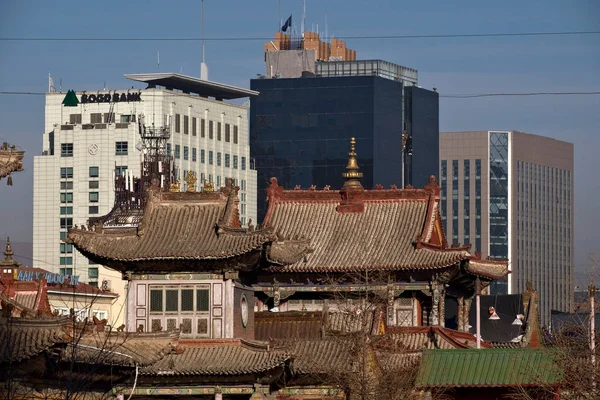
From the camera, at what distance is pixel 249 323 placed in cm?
7819

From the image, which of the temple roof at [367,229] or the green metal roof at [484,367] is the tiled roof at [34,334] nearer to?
the green metal roof at [484,367]

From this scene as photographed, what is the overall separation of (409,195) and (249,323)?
56.8 ft

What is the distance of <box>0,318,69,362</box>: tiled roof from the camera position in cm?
6384

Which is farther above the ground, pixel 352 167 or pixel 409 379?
pixel 352 167

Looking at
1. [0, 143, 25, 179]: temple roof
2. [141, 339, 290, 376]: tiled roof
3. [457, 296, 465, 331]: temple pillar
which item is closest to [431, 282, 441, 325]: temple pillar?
[457, 296, 465, 331]: temple pillar

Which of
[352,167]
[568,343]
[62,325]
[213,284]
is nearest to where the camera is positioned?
[62,325]

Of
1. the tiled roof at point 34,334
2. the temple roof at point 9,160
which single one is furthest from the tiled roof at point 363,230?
the temple roof at point 9,160

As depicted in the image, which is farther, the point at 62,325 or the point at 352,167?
the point at 352,167

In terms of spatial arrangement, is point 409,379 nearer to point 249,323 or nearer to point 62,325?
point 249,323

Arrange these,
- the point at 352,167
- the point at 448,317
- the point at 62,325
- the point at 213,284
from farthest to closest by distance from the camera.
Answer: the point at 448,317 → the point at 352,167 → the point at 213,284 → the point at 62,325

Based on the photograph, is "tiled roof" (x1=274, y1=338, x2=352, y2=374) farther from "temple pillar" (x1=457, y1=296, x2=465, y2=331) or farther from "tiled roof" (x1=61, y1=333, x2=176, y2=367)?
"temple pillar" (x1=457, y1=296, x2=465, y2=331)

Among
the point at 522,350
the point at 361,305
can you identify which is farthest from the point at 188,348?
the point at 522,350

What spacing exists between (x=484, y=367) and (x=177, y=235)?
45.6 feet

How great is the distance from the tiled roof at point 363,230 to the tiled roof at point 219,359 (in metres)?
12.2
